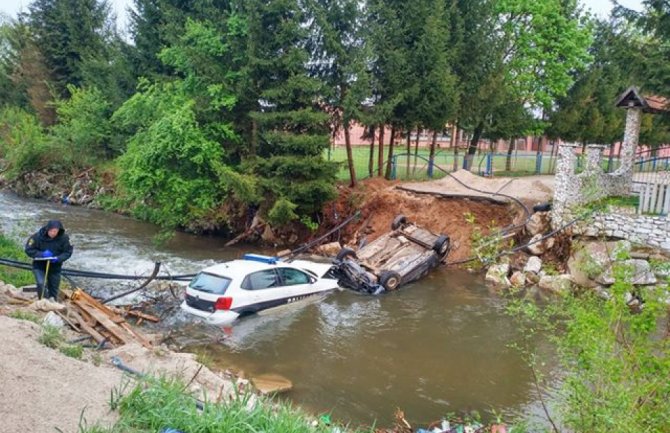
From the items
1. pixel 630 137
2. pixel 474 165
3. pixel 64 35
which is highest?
pixel 64 35

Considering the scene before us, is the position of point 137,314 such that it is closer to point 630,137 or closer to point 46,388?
point 46,388

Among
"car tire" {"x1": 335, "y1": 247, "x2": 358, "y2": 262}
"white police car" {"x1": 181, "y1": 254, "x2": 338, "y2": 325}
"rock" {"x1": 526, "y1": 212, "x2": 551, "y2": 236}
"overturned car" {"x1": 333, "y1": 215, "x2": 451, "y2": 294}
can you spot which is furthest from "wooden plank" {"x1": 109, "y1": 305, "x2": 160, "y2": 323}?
"rock" {"x1": 526, "y1": 212, "x2": 551, "y2": 236}

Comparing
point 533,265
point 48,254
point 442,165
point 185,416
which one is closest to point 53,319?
point 48,254

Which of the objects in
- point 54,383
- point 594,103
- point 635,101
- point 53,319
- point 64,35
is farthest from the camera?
point 64,35

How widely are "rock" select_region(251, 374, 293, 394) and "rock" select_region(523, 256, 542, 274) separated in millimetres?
10244

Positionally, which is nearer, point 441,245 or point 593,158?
point 593,158

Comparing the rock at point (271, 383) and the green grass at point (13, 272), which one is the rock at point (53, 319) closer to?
the rock at point (271, 383)

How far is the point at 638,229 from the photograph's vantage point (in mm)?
16188

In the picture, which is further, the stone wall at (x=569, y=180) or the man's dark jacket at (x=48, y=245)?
the stone wall at (x=569, y=180)

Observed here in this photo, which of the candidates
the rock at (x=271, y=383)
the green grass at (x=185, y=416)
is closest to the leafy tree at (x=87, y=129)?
the rock at (x=271, y=383)

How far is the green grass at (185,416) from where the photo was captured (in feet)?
17.3

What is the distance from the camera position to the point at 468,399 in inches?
389

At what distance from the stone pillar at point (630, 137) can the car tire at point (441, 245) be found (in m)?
7.07

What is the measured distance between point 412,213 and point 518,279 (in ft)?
18.3
